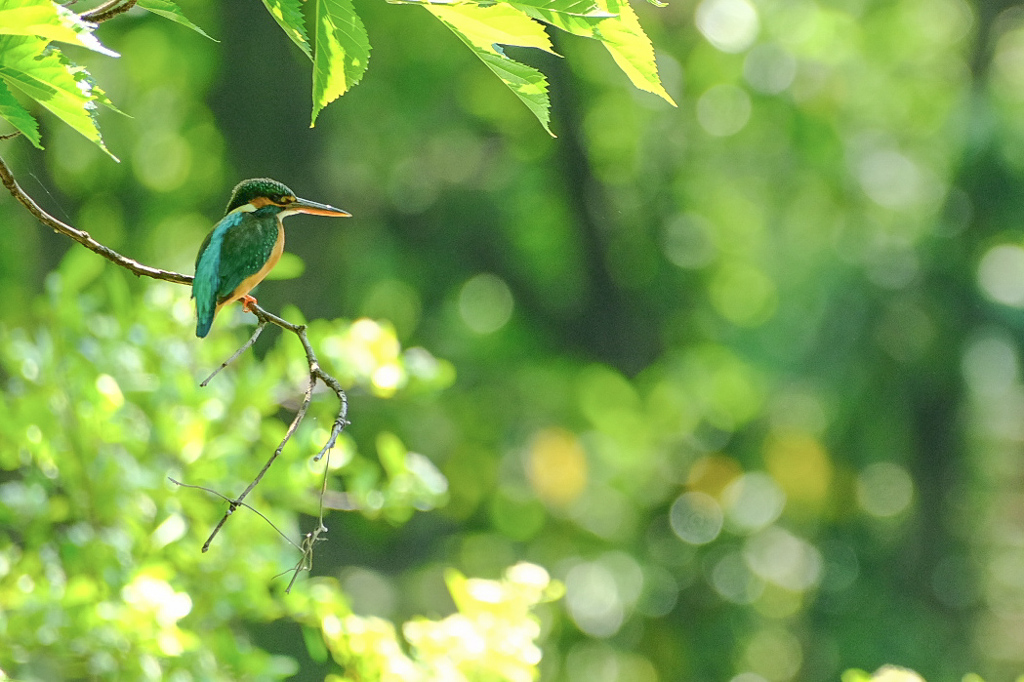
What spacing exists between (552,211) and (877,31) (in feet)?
8.43

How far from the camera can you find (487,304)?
22.7 ft

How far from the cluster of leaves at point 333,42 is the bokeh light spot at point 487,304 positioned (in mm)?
6079

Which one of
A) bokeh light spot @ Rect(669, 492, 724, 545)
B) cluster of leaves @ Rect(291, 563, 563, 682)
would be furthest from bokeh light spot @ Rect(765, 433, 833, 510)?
cluster of leaves @ Rect(291, 563, 563, 682)

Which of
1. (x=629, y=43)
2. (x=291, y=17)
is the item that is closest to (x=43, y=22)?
(x=291, y=17)

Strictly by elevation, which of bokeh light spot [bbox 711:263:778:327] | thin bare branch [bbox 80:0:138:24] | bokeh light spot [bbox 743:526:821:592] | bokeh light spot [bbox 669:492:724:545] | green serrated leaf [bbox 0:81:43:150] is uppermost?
thin bare branch [bbox 80:0:138:24]

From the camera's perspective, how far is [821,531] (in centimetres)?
684

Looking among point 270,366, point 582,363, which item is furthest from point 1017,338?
point 270,366

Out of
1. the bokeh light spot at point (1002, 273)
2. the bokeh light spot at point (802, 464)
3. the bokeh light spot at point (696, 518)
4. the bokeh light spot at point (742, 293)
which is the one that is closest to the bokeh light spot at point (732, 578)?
the bokeh light spot at point (696, 518)

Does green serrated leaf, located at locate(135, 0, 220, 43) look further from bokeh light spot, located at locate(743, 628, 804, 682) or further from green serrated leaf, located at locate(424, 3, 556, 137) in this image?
A: bokeh light spot, located at locate(743, 628, 804, 682)

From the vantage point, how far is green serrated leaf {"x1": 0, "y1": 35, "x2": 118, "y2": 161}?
598 mm

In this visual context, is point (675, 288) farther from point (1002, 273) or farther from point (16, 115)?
point (16, 115)

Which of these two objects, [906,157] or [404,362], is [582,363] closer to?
[906,157]

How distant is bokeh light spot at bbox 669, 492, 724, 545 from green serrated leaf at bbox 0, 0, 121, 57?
6.49 meters

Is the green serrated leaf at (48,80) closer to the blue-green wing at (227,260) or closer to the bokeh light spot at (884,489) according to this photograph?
the blue-green wing at (227,260)
